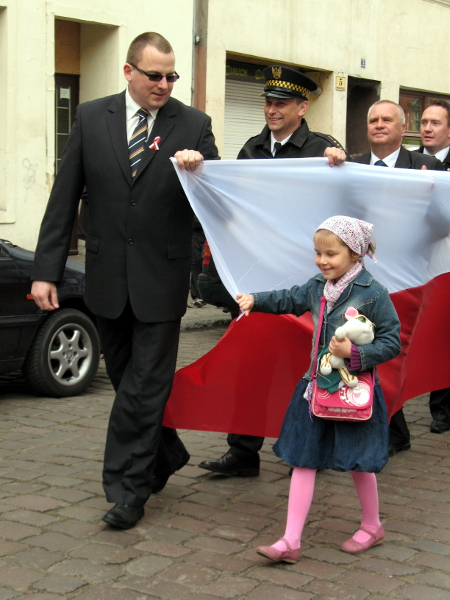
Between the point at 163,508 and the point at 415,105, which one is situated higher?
the point at 415,105

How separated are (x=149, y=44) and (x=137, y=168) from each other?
1.93 feet

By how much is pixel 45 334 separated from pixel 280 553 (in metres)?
3.92

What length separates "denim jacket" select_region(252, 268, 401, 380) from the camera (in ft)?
13.2

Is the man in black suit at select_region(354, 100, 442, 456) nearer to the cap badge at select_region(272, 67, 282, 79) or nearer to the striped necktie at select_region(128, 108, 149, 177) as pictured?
the cap badge at select_region(272, 67, 282, 79)

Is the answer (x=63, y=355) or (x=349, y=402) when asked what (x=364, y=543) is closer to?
(x=349, y=402)

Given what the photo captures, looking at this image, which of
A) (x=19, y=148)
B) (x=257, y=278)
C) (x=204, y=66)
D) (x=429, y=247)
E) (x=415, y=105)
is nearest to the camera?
(x=257, y=278)

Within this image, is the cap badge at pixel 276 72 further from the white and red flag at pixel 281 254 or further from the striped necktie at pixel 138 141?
the striped necktie at pixel 138 141

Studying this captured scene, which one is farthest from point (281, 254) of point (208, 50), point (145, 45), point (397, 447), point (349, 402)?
point (208, 50)

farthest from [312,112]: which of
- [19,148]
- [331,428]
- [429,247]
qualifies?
[331,428]

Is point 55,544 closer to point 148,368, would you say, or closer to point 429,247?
point 148,368

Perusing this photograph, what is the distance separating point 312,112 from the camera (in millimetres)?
19031

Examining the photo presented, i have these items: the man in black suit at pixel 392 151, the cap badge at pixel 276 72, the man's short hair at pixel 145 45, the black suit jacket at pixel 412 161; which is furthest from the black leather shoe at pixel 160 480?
the black suit jacket at pixel 412 161

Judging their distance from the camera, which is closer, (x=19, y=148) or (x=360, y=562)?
(x=360, y=562)

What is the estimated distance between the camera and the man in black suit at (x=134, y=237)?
461 centimetres
